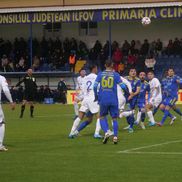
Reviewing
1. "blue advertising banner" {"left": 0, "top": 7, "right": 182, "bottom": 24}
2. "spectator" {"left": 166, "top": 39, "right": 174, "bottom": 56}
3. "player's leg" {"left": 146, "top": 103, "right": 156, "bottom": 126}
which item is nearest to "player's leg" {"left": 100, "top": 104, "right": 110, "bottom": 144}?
"player's leg" {"left": 146, "top": 103, "right": 156, "bottom": 126}

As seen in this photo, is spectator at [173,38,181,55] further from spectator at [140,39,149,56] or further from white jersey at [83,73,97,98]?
white jersey at [83,73,97,98]

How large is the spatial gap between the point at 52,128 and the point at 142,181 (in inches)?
525

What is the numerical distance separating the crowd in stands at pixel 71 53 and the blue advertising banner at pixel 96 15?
1976mm

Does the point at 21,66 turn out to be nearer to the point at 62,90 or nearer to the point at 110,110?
the point at 62,90

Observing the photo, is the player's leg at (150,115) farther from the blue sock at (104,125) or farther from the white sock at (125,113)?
the blue sock at (104,125)

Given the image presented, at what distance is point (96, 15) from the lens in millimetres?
46750

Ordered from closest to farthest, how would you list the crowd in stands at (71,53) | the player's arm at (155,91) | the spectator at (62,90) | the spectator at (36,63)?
the player's arm at (155,91) < the spectator at (62,90) < the crowd in stands at (71,53) < the spectator at (36,63)

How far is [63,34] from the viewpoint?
53500 millimetres

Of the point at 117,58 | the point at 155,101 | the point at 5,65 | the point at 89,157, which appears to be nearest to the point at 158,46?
the point at 117,58

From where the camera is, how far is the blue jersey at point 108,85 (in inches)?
775

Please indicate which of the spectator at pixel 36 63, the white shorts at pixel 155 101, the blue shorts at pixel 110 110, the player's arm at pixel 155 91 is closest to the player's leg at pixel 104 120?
the blue shorts at pixel 110 110

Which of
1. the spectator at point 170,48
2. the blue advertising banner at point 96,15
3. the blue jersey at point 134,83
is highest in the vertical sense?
the blue advertising banner at point 96,15

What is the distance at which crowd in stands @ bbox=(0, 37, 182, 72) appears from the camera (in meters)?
46.4

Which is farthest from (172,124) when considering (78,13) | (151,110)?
(78,13)
